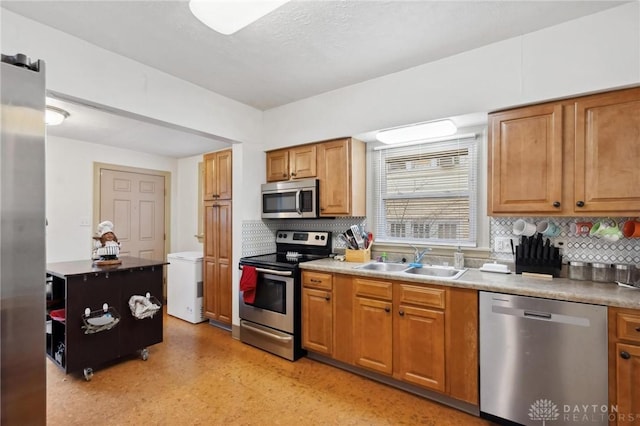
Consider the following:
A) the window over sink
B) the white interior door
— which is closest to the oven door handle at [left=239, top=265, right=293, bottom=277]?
the window over sink

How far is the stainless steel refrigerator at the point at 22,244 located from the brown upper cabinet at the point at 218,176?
2.64m

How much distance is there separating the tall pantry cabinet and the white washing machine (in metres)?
0.10

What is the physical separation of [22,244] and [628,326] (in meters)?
2.67

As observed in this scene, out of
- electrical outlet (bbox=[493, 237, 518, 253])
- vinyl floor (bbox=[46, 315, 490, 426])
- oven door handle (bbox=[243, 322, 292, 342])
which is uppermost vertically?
electrical outlet (bbox=[493, 237, 518, 253])

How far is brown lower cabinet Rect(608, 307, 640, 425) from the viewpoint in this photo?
1600 mm

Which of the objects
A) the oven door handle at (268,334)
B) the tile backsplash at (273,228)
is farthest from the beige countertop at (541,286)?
the oven door handle at (268,334)

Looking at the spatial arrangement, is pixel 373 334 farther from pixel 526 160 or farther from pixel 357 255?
pixel 526 160

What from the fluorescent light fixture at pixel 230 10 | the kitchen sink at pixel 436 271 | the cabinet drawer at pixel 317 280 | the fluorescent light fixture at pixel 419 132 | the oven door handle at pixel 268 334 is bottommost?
the oven door handle at pixel 268 334

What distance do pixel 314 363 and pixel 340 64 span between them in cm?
265

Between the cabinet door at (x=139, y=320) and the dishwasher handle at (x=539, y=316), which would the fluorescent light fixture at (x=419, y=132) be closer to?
the dishwasher handle at (x=539, y=316)

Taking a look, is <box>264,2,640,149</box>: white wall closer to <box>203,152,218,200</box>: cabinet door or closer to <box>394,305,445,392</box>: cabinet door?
<box>203,152,218,200</box>: cabinet door

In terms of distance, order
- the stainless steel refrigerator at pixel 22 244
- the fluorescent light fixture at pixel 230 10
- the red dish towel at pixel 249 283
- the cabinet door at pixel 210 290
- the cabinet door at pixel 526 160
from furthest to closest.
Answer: the cabinet door at pixel 210 290 < the red dish towel at pixel 249 283 < the cabinet door at pixel 526 160 < the fluorescent light fixture at pixel 230 10 < the stainless steel refrigerator at pixel 22 244

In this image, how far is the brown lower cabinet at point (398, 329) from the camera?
6.82 feet

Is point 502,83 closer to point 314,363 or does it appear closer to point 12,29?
point 314,363
